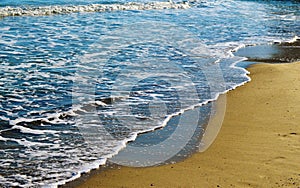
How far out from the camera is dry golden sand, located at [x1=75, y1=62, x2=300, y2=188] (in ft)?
12.7

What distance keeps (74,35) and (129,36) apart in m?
1.41

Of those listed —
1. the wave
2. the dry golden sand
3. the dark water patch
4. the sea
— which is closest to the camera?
the dry golden sand

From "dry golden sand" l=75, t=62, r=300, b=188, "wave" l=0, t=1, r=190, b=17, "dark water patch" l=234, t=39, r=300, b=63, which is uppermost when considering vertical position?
"wave" l=0, t=1, r=190, b=17

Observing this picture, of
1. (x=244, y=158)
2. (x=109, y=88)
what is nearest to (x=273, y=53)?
(x=109, y=88)

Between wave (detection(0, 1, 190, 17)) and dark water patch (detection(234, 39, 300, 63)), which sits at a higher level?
wave (detection(0, 1, 190, 17))

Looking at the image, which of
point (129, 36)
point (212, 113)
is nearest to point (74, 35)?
point (129, 36)

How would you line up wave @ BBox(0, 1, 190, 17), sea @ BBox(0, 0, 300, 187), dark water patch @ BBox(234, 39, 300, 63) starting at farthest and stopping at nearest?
1. wave @ BBox(0, 1, 190, 17)
2. dark water patch @ BBox(234, 39, 300, 63)
3. sea @ BBox(0, 0, 300, 187)

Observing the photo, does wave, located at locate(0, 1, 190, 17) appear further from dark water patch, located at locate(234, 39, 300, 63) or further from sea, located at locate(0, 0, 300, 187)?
dark water patch, located at locate(234, 39, 300, 63)

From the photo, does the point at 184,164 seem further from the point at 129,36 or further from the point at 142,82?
the point at 129,36

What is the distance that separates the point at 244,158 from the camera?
4332mm

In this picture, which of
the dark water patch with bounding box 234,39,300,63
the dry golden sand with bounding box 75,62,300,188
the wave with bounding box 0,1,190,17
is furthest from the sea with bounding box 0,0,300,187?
the wave with bounding box 0,1,190,17

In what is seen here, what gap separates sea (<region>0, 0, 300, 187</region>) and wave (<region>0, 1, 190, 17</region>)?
218 centimetres

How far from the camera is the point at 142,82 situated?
7.22 metres

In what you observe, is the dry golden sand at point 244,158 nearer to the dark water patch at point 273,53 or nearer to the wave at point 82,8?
the dark water patch at point 273,53
